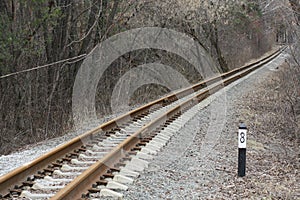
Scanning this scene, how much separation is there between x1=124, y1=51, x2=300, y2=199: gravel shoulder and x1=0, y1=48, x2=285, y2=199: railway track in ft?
0.81

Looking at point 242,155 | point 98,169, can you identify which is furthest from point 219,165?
point 98,169

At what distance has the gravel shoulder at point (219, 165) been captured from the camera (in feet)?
19.9

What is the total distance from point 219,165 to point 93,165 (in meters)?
2.17

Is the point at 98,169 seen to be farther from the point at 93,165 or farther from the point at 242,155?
the point at 242,155

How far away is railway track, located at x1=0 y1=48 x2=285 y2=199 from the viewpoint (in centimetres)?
564

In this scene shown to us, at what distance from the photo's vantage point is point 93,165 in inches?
255

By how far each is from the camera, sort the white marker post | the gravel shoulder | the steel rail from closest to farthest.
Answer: the steel rail → the gravel shoulder → the white marker post

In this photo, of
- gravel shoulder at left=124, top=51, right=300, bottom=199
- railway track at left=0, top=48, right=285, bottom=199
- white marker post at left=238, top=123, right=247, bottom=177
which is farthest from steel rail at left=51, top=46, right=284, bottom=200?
white marker post at left=238, top=123, right=247, bottom=177

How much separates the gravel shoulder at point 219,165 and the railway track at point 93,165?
0.81ft

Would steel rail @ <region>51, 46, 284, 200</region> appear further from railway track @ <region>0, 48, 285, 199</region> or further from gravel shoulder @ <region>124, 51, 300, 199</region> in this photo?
gravel shoulder @ <region>124, 51, 300, 199</region>

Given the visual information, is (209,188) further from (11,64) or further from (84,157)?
(11,64)

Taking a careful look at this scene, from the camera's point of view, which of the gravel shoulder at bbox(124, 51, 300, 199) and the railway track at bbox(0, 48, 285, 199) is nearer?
the railway track at bbox(0, 48, 285, 199)

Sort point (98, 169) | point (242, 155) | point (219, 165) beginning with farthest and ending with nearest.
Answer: point (219, 165)
point (242, 155)
point (98, 169)

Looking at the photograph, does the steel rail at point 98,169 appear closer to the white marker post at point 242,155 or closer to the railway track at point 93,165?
the railway track at point 93,165
